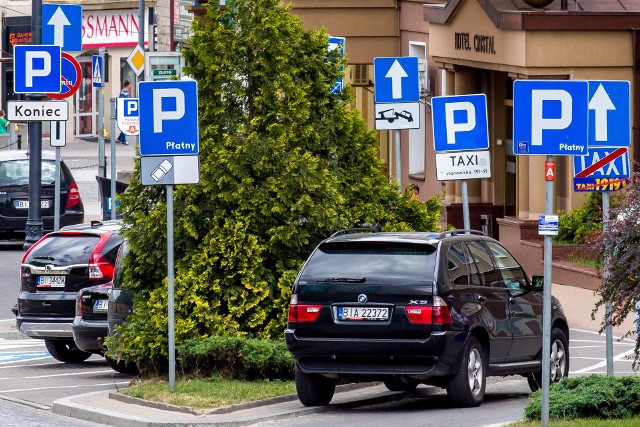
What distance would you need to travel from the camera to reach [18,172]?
1211 inches

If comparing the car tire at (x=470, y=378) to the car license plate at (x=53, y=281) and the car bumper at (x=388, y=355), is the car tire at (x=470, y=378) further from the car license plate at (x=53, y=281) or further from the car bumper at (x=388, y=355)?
the car license plate at (x=53, y=281)

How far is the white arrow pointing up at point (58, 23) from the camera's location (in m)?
26.4

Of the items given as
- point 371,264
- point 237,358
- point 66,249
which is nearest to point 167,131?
point 237,358

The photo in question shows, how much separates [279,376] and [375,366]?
181 cm

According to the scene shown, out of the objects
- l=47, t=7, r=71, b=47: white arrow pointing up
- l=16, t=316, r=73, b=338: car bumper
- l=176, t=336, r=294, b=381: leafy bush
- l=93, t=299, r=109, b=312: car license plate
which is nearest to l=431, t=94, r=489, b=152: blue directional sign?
l=176, t=336, r=294, b=381: leafy bush

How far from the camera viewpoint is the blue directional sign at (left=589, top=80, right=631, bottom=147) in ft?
43.1

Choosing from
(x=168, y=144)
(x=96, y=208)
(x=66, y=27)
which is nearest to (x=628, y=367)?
(x=168, y=144)

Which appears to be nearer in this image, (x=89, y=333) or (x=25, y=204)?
(x=89, y=333)

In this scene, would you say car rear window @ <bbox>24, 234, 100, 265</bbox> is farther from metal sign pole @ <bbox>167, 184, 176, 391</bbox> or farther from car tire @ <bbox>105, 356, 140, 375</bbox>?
metal sign pole @ <bbox>167, 184, 176, 391</bbox>

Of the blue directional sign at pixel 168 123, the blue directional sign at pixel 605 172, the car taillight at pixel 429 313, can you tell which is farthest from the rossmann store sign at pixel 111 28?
the car taillight at pixel 429 313

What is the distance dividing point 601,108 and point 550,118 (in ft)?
6.77

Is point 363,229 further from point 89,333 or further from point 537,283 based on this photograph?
point 89,333

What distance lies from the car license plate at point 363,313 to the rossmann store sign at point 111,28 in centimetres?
5202

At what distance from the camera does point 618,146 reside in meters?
13.2
